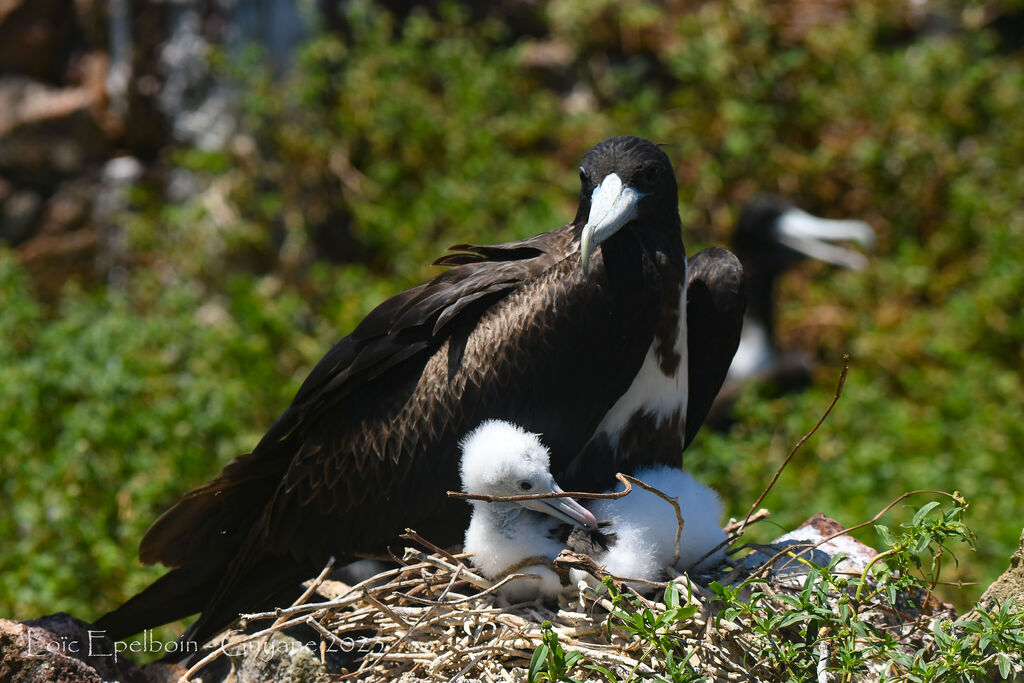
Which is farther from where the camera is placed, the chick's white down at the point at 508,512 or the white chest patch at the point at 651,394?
the white chest patch at the point at 651,394

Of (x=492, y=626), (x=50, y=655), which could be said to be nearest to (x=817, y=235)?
(x=492, y=626)

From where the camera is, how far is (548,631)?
207cm

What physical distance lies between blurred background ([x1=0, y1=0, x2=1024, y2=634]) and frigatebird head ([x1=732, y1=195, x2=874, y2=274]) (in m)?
0.32

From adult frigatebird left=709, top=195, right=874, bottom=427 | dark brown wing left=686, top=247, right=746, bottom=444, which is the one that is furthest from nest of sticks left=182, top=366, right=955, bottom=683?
adult frigatebird left=709, top=195, right=874, bottom=427

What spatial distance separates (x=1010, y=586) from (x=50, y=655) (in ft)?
6.93

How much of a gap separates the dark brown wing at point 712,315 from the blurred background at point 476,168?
1.73 m

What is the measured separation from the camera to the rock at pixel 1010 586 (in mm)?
2361

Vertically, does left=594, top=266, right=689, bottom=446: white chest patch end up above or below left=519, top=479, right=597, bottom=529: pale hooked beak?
above

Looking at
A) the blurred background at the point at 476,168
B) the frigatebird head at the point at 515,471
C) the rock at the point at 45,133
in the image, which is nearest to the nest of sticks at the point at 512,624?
the frigatebird head at the point at 515,471

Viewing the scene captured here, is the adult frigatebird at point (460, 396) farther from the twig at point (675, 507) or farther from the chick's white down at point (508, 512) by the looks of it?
the twig at point (675, 507)

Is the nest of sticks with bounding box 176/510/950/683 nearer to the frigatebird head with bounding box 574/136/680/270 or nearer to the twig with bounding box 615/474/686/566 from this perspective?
→ the twig with bounding box 615/474/686/566

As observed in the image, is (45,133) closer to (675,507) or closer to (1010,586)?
(675,507)

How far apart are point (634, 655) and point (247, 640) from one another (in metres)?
0.88

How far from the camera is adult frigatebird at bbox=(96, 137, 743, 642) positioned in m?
2.52
